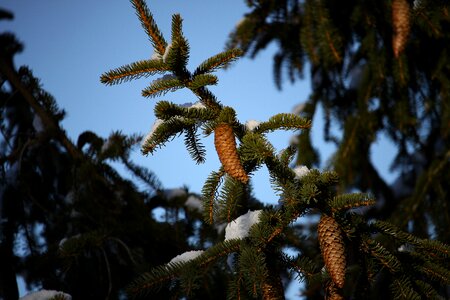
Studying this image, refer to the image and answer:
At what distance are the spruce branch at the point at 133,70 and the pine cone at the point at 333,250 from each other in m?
0.72

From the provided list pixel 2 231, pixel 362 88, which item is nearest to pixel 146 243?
pixel 2 231

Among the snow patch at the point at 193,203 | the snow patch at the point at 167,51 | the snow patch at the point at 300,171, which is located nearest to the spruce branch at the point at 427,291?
the snow patch at the point at 300,171

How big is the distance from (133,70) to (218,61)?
0.28 m

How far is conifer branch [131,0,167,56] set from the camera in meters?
1.51

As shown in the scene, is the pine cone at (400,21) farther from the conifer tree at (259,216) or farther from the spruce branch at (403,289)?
the spruce branch at (403,289)

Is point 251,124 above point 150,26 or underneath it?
underneath

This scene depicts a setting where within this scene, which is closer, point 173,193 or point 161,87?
point 161,87

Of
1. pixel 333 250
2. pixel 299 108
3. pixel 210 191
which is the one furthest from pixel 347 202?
pixel 299 108

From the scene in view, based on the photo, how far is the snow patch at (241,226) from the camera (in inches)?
56.8

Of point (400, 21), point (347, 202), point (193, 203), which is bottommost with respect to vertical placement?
point (347, 202)

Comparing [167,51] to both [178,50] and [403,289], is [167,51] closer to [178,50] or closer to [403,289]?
[178,50]

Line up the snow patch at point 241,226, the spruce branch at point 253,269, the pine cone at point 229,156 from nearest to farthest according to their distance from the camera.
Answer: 1. the spruce branch at point 253,269
2. the pine cone at point 229,156
3. the snow patch at point 241,226

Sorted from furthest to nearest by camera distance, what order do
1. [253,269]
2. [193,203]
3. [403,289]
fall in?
[193,203] < [403,289] < [253,269]

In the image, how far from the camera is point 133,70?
1464 millimetres
